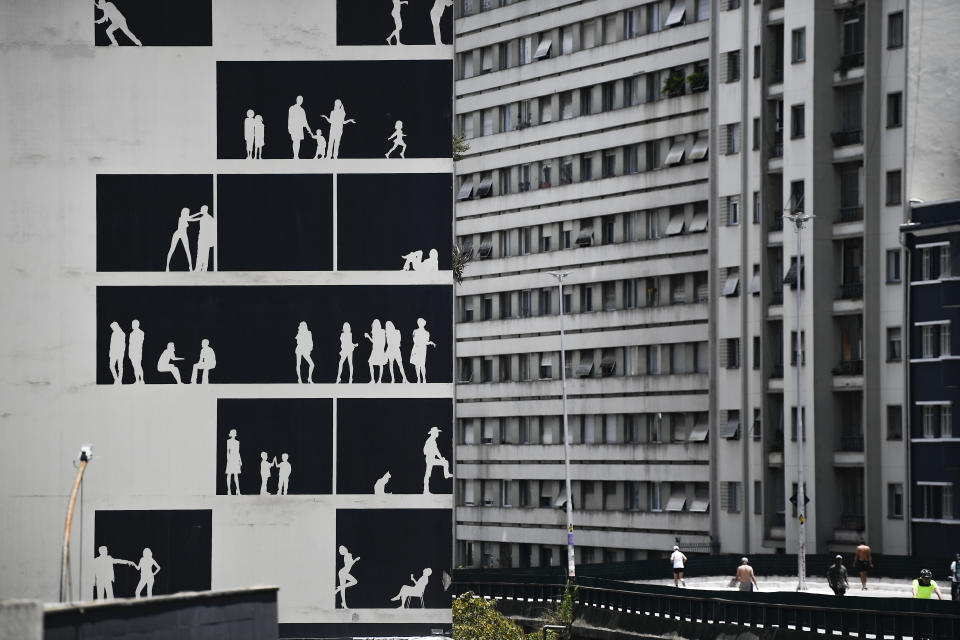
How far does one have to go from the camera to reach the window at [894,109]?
89.0 meters

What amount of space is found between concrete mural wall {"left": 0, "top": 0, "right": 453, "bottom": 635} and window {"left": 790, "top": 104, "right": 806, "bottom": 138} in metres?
67.8

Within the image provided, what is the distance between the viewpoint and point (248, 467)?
87.6ft

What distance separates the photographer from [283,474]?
26.7m

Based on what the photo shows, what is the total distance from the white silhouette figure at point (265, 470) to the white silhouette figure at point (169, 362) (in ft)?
4.92

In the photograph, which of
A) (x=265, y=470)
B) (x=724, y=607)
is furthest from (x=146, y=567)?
(x=724, y=607)

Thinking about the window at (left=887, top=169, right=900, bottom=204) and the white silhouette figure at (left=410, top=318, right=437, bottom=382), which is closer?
the white silhouette figure at (left=410, top=318, right=437, bottom=382)

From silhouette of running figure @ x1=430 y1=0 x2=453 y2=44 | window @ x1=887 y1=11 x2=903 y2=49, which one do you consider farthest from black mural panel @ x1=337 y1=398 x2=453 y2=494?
window @ x1=887 y1=11 x2=903 y2=49

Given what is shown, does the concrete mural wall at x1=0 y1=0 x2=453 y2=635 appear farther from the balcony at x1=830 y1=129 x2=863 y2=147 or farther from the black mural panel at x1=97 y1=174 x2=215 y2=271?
the balcony at x1=830 y1=129 x2=863 y2=147

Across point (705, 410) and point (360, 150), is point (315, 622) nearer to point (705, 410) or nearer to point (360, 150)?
point (360, 150)

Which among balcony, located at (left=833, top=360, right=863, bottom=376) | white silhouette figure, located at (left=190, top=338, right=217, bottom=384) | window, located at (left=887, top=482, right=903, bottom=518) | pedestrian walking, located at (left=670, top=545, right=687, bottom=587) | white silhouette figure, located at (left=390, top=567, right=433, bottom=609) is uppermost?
balcony, located at (left=833, top=360, right=863, bottom=376)

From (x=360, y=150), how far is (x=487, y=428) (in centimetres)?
9389

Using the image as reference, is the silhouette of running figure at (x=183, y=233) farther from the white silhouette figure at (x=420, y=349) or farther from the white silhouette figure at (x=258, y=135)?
the white silhouette figure at (x=420, y=349)

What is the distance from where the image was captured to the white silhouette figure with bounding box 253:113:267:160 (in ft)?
89.0

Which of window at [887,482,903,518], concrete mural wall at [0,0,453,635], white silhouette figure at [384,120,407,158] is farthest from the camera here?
window at [887,482,903,518]
